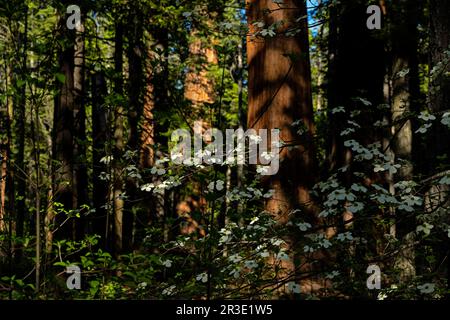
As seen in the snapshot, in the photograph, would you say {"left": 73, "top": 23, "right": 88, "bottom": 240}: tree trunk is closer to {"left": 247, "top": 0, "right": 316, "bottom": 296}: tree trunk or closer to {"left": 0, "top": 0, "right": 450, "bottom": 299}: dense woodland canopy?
{"left": 0, "top": 0, "right": 450, "bottom": 299}: dense woodland canopy

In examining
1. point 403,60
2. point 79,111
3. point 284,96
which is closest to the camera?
point 284,96

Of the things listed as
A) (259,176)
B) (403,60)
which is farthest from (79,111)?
(259,176)

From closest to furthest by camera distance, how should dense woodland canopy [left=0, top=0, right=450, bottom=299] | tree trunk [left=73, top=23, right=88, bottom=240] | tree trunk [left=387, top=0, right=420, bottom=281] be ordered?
1. dense woodland canopy [left=0, top=0, right=450, bottom=299]
2. tree trunk [left=387, top=0, right=420, bottom=281]
3. tree trunk [left=73, top=23, right=88, bottom=240]

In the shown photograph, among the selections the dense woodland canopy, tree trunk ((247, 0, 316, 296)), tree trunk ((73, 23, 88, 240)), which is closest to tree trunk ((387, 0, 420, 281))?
the dense woodland canopy

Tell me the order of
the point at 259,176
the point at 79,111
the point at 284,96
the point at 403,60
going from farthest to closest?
the point at 79,111
the point at 403,60
the point at 284,96
the point at 259,176

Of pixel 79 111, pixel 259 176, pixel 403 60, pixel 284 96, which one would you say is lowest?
pixel 259 176

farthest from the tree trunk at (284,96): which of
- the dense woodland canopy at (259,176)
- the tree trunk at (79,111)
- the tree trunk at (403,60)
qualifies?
the tree trunk at (79,111)

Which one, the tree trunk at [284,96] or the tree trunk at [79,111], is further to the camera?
the tree trunk at [79,111]

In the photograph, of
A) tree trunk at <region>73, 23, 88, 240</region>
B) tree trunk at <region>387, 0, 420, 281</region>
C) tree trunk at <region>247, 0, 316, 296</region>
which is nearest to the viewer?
tree trunk at <region>247, 0, 316, 296</region>

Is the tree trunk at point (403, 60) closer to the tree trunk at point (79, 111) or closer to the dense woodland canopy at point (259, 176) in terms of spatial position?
the dense woodland canopy at point (259, 176)

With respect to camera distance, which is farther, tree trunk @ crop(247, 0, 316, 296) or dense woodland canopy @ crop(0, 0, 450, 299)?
tree trunk @ crop(247, 0, 316, 296)

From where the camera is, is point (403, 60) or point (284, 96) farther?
point (403, 60)

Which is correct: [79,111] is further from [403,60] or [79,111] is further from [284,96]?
[403,60]
